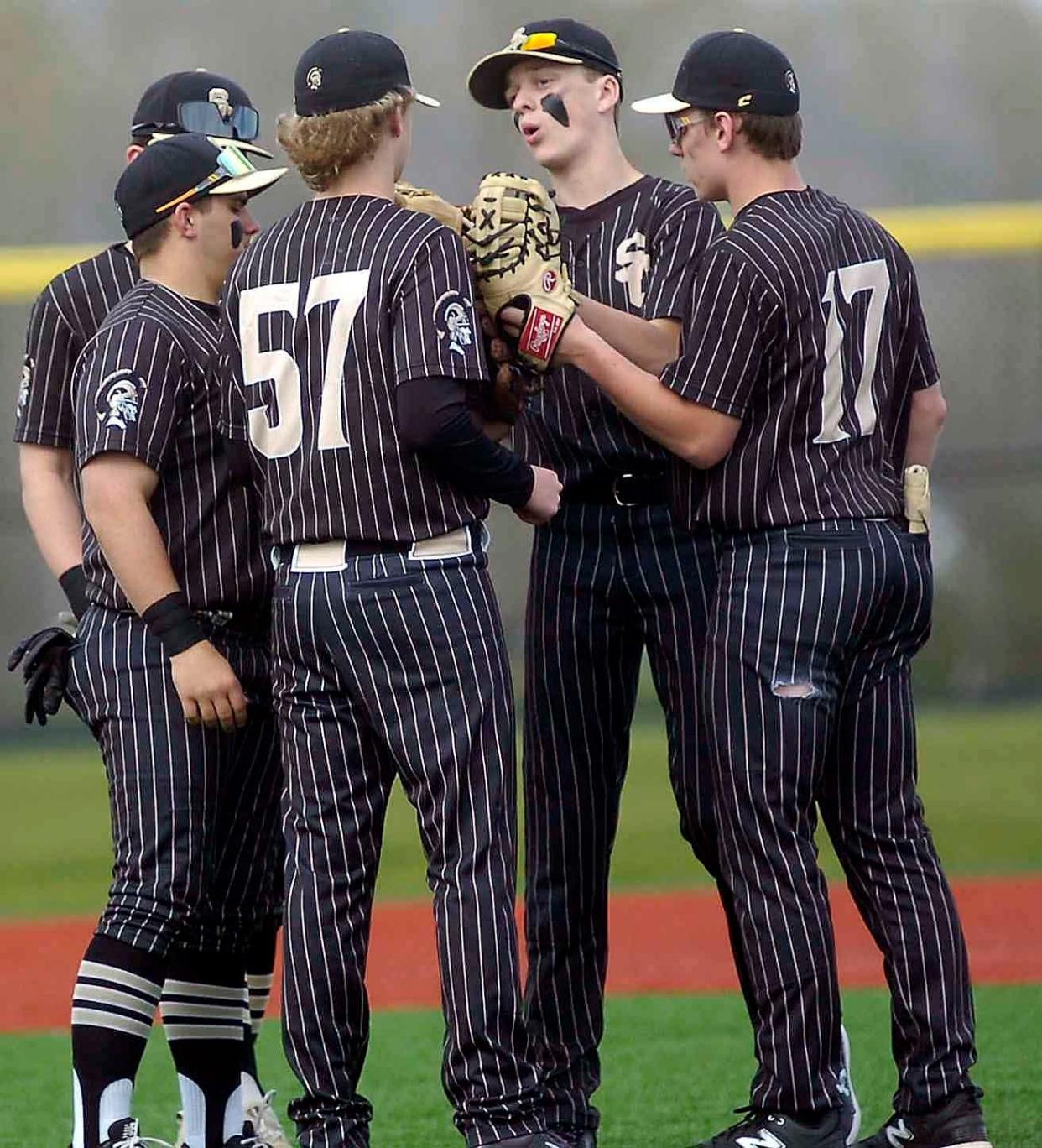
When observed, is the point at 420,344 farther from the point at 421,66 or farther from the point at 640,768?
the point at 421,66

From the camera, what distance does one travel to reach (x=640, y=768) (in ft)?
36.3

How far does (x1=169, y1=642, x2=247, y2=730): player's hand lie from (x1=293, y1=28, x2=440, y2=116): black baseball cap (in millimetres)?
888

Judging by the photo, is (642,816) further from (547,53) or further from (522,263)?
(522,263)

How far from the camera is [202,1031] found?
3408 millimetres

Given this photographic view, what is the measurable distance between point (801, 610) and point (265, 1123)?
144cm

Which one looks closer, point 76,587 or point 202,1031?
point 202,1031

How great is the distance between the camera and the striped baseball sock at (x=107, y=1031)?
3.11 metres

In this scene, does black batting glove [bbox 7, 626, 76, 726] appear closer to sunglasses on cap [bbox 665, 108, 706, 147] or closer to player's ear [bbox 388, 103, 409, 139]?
player's ear [bbox 388, 103, 409, 139]

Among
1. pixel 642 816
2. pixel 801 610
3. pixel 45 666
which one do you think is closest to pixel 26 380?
pixel 45 666

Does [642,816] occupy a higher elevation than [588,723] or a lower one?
lower

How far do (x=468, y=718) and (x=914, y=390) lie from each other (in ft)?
3.48

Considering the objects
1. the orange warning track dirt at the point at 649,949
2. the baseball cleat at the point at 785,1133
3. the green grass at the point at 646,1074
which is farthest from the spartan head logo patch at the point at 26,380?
the orange warning track dirt at the point at 649,949

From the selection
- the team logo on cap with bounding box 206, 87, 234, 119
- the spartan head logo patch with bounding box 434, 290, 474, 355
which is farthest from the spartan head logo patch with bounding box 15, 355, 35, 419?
the spartan head logo patch with bounding box 434, 290, 474, 355

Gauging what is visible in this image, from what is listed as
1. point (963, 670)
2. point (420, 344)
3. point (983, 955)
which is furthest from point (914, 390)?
point (963, 670)
